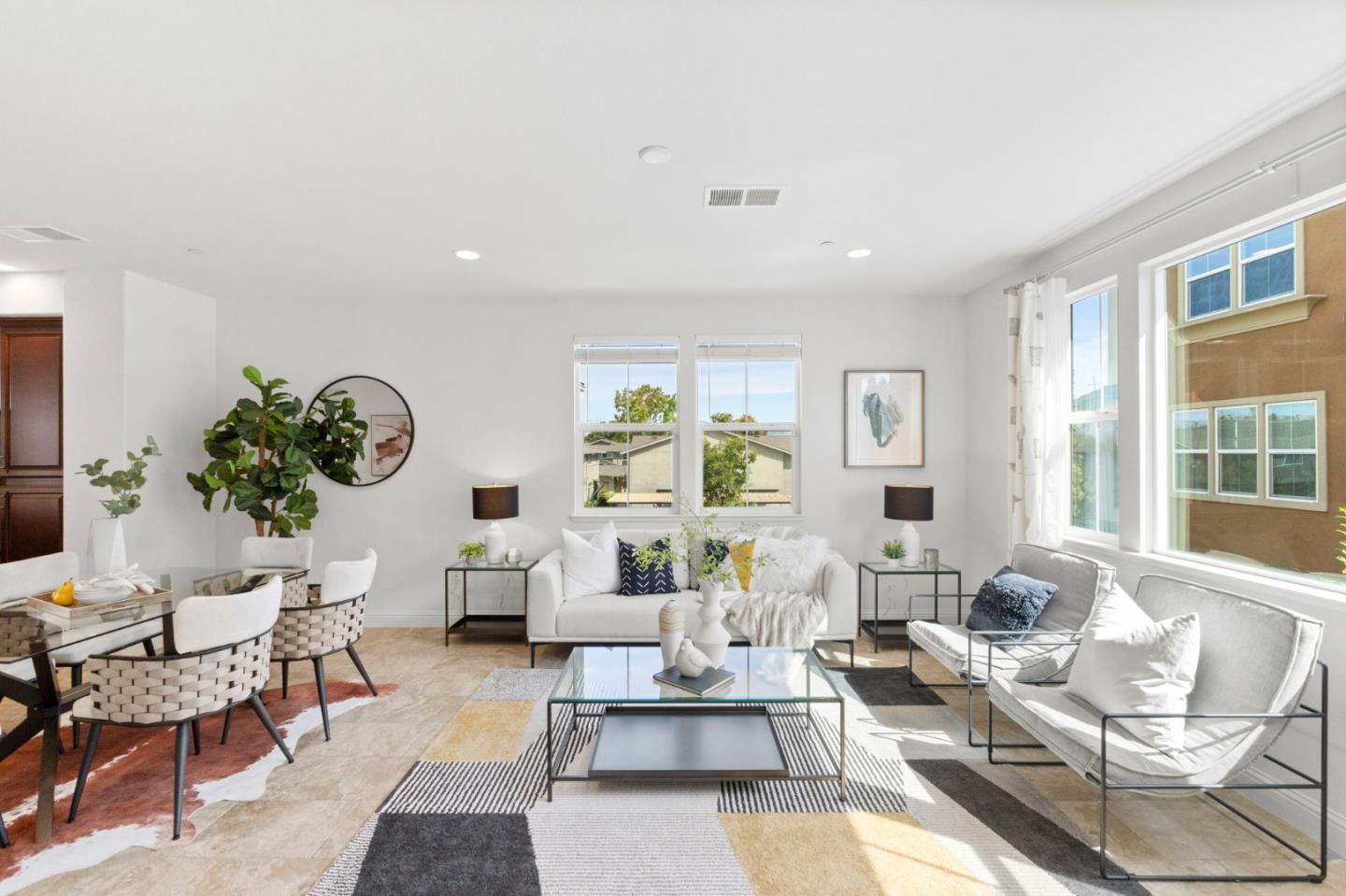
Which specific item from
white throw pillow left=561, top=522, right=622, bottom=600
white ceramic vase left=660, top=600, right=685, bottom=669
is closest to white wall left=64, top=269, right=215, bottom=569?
white throw pillow left=561, top=522, right=622, bottom=600

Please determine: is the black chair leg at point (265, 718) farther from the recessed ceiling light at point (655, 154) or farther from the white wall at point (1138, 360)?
the white wall at point (1138, 360)

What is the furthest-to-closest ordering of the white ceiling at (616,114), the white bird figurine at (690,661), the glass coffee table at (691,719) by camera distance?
the white bird figurine at (690,661), the glass coffee table at (691,719), the white ceiling at (616,114)

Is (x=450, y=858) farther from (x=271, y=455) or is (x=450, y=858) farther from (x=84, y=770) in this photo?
(x=271, y=455)

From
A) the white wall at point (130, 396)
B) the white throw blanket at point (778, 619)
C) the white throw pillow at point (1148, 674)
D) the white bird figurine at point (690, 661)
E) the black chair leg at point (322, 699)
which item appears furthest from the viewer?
the white wall at point (130, 396)

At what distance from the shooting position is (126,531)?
4223 millimetres

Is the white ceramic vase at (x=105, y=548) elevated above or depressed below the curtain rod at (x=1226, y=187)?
below

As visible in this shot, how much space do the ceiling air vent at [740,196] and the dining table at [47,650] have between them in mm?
2903

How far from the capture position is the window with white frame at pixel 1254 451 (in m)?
2.45

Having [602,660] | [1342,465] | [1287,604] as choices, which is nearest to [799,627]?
[602,660]

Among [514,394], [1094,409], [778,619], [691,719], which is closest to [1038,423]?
[1094,409]

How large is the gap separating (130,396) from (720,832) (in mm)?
4703

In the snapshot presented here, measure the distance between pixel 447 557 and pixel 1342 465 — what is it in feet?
16.9

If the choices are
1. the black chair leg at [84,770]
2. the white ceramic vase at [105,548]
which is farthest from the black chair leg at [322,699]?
the white ceramic vase at [105,548]

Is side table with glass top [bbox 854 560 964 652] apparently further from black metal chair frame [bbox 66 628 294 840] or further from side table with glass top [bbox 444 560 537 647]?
black metal chair frame [bbox 66 628 294 840]
